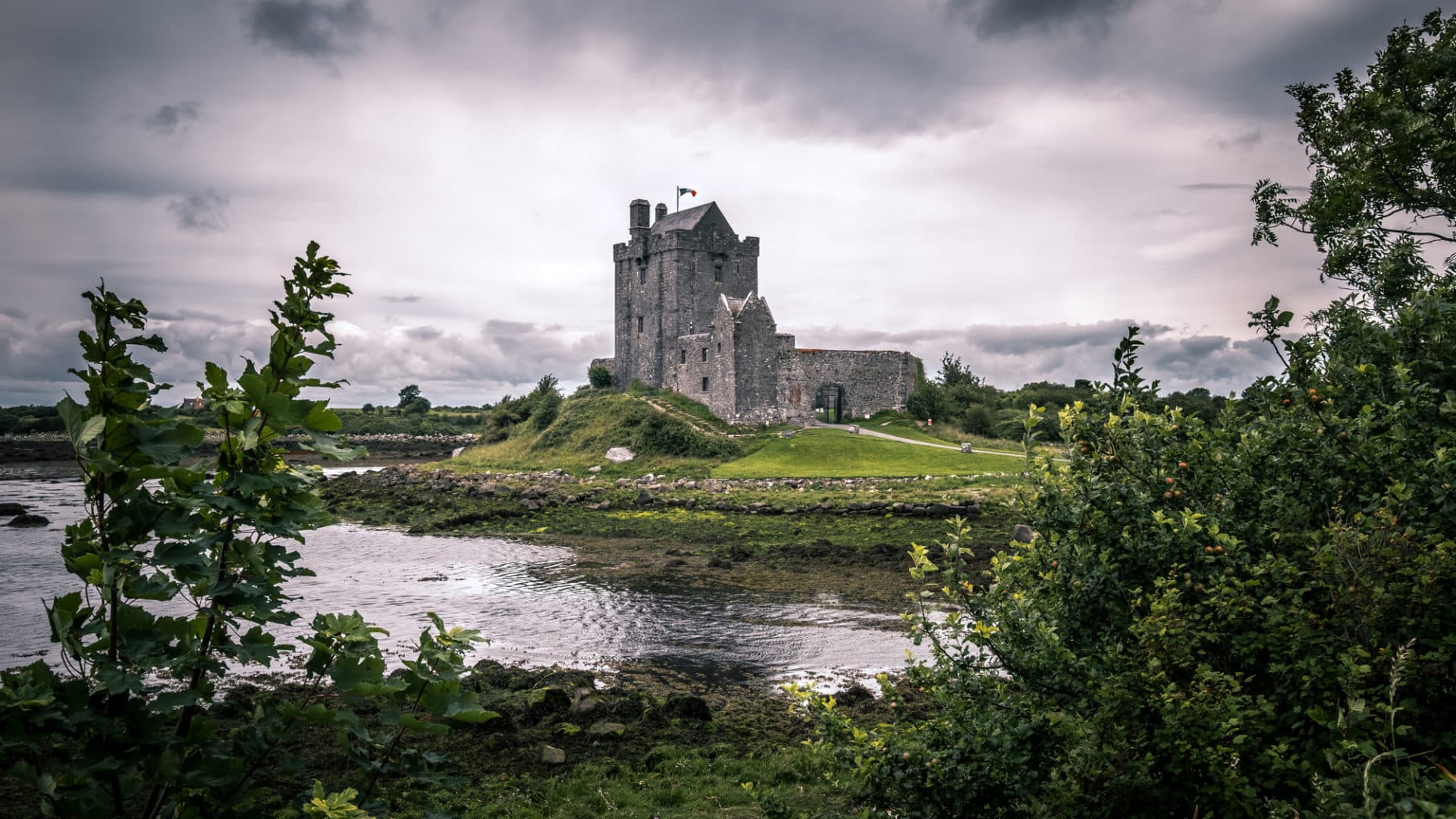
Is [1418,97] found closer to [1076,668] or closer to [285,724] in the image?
[1076,668]

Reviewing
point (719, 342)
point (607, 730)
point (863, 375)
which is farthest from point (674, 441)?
point (607, 730)

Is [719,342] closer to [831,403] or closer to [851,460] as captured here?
[831,403]

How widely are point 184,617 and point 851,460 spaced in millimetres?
37098

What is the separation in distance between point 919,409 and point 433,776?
5036 cm

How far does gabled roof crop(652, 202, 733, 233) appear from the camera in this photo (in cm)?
5359

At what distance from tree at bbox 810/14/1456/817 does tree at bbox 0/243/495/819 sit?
338 centimetres

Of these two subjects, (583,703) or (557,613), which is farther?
(557,613)

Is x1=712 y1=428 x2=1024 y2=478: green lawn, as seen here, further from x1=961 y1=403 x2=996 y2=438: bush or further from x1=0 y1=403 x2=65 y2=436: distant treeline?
x1=0 y1=403 x2=65 y2=436: distant treeline

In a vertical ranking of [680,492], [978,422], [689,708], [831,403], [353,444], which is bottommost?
[689,708]

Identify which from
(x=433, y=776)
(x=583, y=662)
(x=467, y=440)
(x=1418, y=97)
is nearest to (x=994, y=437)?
(x=1418, y=97)

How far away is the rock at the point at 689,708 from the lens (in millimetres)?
10938

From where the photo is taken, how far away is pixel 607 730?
1019 centimetres

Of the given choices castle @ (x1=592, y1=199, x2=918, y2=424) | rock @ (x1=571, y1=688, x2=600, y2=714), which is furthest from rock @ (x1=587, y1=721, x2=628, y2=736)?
castle @ (x1=592, y1=199, x2=918, y2=424)

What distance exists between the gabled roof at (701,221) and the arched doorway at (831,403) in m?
12.0
